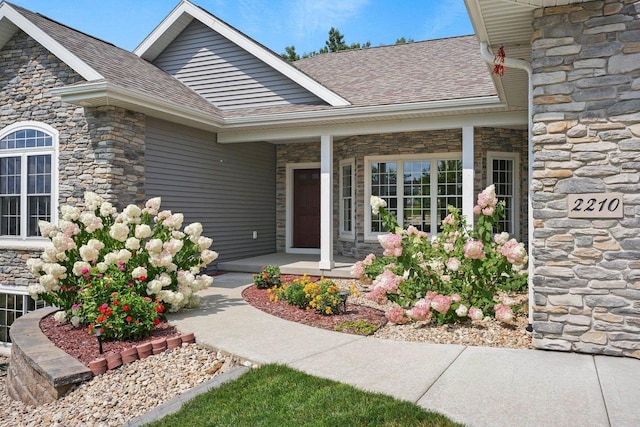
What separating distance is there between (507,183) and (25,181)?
911cm

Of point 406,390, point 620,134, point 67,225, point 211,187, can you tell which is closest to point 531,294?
point 620,134

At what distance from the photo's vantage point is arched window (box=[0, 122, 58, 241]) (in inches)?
328

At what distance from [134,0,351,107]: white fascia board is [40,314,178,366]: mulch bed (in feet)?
17.5

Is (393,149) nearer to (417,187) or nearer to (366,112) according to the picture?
(417,187)

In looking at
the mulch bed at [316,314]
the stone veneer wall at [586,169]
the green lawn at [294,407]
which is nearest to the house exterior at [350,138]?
the stone veneer wall at [586,169]

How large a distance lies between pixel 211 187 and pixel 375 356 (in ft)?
21.0

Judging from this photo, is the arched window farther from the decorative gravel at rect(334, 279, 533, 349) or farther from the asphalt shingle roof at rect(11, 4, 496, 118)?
the decorative gravel at rect(334, 279, 533, 349)

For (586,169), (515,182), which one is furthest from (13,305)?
(515,182)

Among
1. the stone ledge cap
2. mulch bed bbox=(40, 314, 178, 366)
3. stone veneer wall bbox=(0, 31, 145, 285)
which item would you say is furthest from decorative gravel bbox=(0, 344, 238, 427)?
stone veneer wall bbox=(0, 31, 145, 285)

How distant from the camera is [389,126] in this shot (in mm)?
8555

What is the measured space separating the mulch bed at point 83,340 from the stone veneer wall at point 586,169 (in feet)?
12.8

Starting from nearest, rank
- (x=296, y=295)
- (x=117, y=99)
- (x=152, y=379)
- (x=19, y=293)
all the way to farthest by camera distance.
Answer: (x=152, y=379) < (x=296, y=295) < (x=117, y=99) < (x=19, y=293)

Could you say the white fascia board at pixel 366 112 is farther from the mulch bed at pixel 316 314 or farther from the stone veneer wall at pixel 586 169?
the mulch bed at pixel 316 314

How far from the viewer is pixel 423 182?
9883 mm
